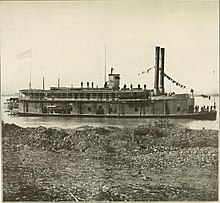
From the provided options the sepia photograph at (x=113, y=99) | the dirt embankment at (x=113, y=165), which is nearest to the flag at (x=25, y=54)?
the sepia photograph at (x=113, y=99)

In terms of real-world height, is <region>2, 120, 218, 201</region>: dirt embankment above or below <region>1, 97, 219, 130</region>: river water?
below

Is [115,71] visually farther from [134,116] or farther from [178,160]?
[178,160]

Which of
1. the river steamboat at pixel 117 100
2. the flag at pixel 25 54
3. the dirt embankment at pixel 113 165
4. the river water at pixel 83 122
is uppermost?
the flag at pixel 25 54

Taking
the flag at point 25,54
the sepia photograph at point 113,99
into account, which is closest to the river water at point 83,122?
the sepia photograph at point 113,99

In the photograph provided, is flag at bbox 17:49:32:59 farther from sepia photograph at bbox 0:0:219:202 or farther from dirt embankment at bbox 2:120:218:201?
dirt embankment at bbox 2:120:218:201

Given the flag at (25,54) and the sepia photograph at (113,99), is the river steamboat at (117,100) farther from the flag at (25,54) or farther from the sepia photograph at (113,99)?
the flag at (25,54)

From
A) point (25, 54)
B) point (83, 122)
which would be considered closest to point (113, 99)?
point (83, 122)

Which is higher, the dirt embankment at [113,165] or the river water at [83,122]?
the river water at [83,122]

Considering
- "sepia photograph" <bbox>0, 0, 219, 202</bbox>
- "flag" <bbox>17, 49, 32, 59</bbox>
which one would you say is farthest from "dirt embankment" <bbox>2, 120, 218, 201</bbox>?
"flag" <bbox>17, 49, 32, 59</bbox>

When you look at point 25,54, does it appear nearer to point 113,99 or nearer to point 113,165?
point 113,99
